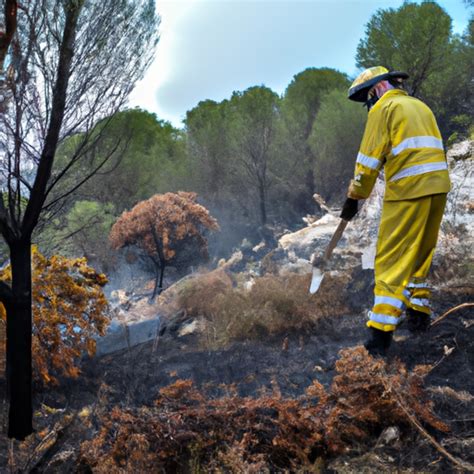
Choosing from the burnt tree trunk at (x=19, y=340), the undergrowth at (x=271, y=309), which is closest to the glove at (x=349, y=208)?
the burnt tree trunk at (x=19, y=340)

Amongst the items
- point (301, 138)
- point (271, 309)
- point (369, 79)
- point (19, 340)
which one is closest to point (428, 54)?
point (301, 138)

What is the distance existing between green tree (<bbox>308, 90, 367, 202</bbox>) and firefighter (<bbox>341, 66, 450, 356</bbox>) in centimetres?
1538

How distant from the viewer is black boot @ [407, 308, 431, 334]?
3396mm

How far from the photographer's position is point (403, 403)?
2543 millimetres

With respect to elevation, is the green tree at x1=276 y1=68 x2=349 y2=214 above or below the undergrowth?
above

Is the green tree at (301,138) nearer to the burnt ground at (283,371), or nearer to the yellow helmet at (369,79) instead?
the burnt ground at (283,371)

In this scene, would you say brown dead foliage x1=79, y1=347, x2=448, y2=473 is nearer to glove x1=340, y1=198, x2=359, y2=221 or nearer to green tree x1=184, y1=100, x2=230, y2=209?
glove x1=340, y1=198, x2=359, y2=221

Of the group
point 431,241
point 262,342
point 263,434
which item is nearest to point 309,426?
point 263,434

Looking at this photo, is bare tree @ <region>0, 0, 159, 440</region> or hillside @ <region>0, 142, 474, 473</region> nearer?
hillside @ <region>0, 142, 474, 473</region>

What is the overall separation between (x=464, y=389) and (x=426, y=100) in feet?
50.6

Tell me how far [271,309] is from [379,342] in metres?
3.24

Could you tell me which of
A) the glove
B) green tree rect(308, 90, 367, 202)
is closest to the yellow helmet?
the glove

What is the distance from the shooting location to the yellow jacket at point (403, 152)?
3.22 m

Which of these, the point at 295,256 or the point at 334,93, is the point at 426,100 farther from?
the point at 295,256
